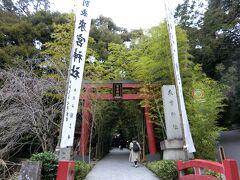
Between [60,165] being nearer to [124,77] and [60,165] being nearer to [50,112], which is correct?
[50,112]

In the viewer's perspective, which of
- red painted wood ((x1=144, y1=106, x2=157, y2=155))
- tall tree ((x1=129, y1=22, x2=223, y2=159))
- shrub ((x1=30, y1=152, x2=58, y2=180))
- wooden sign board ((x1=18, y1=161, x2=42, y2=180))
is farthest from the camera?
red painted wood ((x1=144, y1=106, x2=157, y2=155))

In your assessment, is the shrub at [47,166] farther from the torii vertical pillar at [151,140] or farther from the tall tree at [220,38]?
the tall tree at [220,38]

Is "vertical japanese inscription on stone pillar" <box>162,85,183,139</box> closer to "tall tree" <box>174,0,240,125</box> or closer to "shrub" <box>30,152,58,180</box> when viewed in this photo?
"shrub" <box>30,152,58,180</box>

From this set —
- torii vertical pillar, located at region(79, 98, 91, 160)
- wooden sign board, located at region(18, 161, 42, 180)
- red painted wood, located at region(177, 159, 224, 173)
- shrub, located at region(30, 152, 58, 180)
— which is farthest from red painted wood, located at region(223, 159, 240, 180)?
torii vertical pillar, located at region(79, 98, 91, 160)

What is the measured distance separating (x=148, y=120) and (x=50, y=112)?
14.6 feet

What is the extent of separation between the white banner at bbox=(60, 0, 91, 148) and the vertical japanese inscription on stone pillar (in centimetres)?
434

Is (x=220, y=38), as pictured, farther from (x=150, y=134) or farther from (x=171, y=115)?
(x=171, y=115)

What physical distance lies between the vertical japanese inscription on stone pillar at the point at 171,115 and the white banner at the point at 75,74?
434cm

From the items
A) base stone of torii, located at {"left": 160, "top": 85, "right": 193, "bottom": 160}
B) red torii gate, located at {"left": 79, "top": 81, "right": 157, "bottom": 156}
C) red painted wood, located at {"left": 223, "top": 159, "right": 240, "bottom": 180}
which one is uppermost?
red torii gate, located at {"left": 79, "top": 81, "right": 157, "bottom": 156}

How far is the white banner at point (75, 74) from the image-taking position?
6.97 metres

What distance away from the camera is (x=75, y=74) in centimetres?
736

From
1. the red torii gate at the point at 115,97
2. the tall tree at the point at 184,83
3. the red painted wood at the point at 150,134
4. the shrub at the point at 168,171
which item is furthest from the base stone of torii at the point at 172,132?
the red painted wood at the point at 150,134

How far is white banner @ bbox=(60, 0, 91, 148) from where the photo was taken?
6.97m

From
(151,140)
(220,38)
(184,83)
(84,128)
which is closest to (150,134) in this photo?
(151,140)
